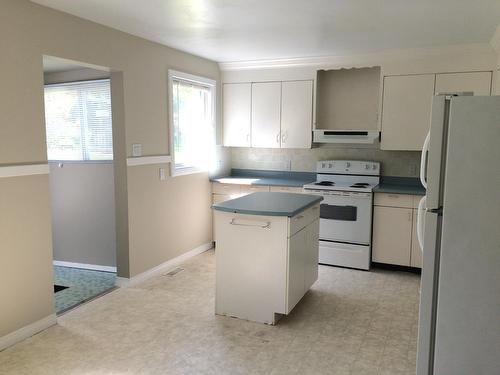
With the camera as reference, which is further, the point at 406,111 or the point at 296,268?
the point at 406,111

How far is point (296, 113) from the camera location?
509cm

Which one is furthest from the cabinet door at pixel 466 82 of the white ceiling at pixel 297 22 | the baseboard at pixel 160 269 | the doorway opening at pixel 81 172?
the doorway opening at pixel 81 172

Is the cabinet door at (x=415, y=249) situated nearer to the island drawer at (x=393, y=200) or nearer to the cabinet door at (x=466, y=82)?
the island drawer at (x=393, y=200)

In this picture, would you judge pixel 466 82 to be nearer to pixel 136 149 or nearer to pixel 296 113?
pixel 296 113

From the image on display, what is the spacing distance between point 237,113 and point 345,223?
2000 mm

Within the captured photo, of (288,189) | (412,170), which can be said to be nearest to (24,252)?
(288,189)

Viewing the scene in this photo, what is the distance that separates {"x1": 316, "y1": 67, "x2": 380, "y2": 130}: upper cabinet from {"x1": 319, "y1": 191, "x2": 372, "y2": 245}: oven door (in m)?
1.04

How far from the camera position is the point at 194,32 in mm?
3709

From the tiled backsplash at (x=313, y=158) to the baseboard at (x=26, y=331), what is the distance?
3.31 meters

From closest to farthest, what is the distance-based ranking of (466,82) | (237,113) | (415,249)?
1. (466,82)
2. (415,249)
3. (237,113)

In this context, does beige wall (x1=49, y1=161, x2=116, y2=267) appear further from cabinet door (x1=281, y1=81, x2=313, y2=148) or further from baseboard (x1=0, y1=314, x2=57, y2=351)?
cabinet door (x1=281, y1=81, x2=313, y2=148)

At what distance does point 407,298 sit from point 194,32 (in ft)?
10.1

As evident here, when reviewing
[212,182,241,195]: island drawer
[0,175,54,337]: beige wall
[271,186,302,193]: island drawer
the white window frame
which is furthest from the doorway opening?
[271,186,302,193]: island drawer

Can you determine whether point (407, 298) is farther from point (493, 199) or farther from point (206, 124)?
point (206, 124)
